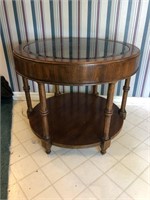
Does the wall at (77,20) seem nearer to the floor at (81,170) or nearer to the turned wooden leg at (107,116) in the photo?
the turned wooden leg at (107,116)

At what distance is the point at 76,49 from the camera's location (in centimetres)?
111

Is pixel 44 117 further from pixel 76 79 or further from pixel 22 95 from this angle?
pixel 22 95

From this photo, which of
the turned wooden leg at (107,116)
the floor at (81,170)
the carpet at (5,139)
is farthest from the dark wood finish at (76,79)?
the carpet at (5,139)

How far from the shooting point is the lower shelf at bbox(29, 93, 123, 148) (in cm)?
→ 119

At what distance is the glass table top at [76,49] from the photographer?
0.97 meters

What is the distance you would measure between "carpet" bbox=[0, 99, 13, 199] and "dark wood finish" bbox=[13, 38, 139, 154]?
9.7 inches

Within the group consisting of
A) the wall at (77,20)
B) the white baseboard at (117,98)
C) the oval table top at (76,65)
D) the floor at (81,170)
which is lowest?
the floor at (81,170)

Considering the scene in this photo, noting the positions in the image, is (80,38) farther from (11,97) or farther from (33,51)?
(11,97)

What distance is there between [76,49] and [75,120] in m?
0.53

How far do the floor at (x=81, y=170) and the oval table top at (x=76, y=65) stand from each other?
58cm

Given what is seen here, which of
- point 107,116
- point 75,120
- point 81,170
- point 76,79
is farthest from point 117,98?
point 76,79

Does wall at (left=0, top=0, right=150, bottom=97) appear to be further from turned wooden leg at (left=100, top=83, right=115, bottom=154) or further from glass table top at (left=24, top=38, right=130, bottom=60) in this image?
turned wooden leg at (left=100, top=83, right=115, bottom=154)

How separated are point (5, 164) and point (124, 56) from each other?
1.00 meters

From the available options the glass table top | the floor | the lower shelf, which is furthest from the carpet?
the glass table top
